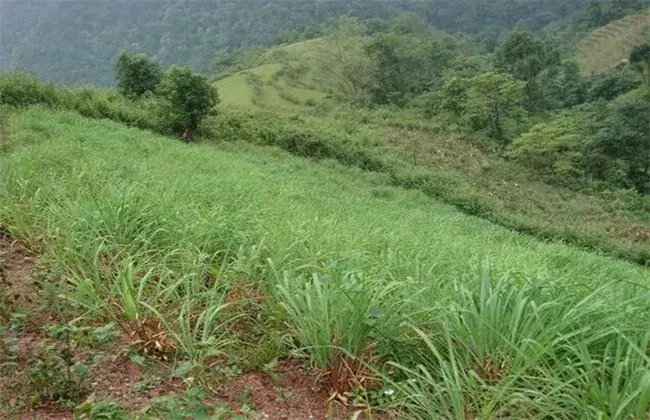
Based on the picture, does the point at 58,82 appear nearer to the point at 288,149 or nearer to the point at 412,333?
the point at 288,149

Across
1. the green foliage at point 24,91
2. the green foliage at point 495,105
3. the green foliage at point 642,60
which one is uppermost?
the green foliage at point 642,60

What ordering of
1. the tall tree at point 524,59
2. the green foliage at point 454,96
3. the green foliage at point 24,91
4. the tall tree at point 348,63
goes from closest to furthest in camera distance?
1. the green foliage at point 24,91
2. the green foliage at point 454,96
3. the tall tree at point 524,59
4. the tall tree at point 348,63

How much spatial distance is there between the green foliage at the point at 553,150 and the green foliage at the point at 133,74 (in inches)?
618

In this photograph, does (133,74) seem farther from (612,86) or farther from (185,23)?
(185,23)

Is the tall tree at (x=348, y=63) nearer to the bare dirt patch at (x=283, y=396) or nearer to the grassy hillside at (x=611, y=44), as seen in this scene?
the grassy hillside at (x=611, y=44)

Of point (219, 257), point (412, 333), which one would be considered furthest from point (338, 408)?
point (219, 257)

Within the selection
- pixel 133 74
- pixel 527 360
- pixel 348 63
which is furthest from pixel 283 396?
pixel 348 63

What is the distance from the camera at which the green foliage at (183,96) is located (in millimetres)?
16203

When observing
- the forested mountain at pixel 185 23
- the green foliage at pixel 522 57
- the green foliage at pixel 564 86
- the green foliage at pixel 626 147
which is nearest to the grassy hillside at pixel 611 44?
the green foliage at pixel 564 86

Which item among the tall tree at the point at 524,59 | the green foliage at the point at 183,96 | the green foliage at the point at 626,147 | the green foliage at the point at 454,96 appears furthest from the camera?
the tall tree at the point at 524,59

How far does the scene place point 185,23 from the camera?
52750 mm

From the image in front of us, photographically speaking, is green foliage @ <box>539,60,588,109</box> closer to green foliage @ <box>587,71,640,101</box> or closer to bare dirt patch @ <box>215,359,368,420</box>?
green foliage @ <box>587,71,640,101</box>

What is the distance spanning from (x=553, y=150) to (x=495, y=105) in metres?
4.36

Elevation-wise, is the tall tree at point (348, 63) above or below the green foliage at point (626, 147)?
above
